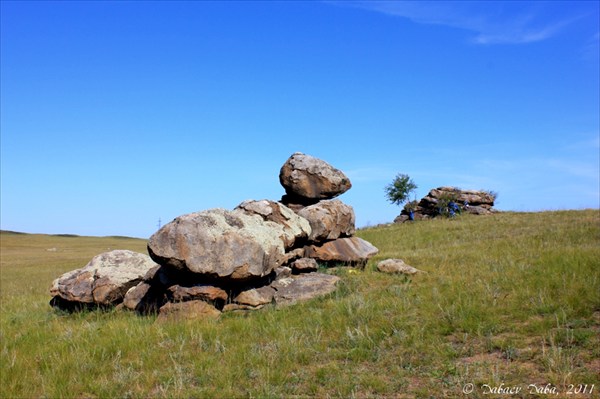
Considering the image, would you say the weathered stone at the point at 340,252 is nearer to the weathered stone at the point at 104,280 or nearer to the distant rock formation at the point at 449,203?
Result: the weathered stone at the point at 104,280

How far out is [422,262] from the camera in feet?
62.8

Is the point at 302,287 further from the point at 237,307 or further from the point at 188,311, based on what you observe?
the point at 188,311

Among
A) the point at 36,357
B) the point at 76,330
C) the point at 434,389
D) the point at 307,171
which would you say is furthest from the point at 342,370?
the point at 307,171

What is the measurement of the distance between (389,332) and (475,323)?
1969mm

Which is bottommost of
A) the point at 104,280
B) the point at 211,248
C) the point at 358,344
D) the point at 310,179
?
the point at 358,344

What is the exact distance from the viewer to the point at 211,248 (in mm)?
13938

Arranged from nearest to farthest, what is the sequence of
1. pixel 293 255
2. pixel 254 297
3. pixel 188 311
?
pixel 188 311, pixel 254 297, pixel 293 255

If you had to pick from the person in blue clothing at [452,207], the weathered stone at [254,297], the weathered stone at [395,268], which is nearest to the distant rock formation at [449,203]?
the person in blue clothing at [452,207]

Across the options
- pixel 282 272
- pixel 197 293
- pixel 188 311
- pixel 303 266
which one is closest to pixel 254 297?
pixel 197 293

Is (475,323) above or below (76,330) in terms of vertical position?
above

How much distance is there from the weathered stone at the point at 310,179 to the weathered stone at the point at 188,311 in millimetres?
9152

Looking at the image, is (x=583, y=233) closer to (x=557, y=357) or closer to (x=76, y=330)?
(x=557, y=357)

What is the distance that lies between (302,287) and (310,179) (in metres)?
7.61

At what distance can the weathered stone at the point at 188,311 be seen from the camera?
1341 cm
